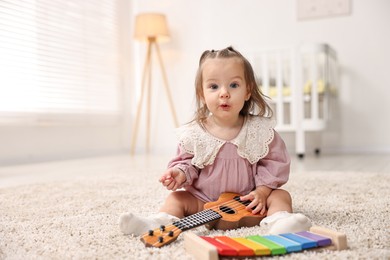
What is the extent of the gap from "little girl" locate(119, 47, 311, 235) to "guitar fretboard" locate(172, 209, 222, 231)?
0.11 meters

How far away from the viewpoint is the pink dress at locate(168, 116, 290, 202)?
1.04 m

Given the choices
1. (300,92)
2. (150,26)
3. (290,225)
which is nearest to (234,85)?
(290,225)

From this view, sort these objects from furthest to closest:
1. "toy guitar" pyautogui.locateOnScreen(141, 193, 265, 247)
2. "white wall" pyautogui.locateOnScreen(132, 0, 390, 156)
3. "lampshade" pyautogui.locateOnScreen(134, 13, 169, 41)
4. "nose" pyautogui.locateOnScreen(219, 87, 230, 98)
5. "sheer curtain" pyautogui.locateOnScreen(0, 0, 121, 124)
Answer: "lampshade" pyautogui.locateOnScreen(134, 13, 169, 41) < "white wall" pyautogui.locateOnScreen(132, 0, 390, 156) < "sheer curtain" pyautogui.locateOnScreen(0, 0, 121, 124) < "nose" pyautogui.locateOnScreen(219, 87, 230, 98) < "toy guitar" pyautogui.locateOnScreen(141, 193, 265, 247)

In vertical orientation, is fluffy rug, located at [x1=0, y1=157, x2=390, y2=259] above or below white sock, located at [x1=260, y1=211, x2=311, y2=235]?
below

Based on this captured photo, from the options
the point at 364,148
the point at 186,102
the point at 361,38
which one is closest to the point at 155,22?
the point at 186,102

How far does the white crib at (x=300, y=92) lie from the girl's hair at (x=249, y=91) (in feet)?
5.99

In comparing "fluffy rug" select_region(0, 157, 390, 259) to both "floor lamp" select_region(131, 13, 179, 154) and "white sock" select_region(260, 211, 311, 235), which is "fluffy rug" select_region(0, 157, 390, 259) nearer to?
"white sock" select_region(260, 211, 311, 235)

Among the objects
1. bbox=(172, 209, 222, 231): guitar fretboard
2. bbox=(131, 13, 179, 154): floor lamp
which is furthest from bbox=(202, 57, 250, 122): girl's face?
bbox=(131, 13, 179, 154): floor lamp

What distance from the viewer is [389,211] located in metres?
1.06

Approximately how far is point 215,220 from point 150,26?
9.45 ft

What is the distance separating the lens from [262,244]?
69 cm

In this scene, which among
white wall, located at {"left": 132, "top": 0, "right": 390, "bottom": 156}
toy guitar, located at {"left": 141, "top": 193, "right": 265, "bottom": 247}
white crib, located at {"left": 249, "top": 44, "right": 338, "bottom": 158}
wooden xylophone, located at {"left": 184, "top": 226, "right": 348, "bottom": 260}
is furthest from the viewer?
white wall, located at {"left": 132, "top": 0, "right": 390, "bottom": 156}

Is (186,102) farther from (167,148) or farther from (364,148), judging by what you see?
(364,148)

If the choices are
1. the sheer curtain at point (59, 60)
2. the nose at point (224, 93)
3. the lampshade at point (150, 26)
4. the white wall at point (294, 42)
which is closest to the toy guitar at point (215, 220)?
the nose at point (224, 93)
